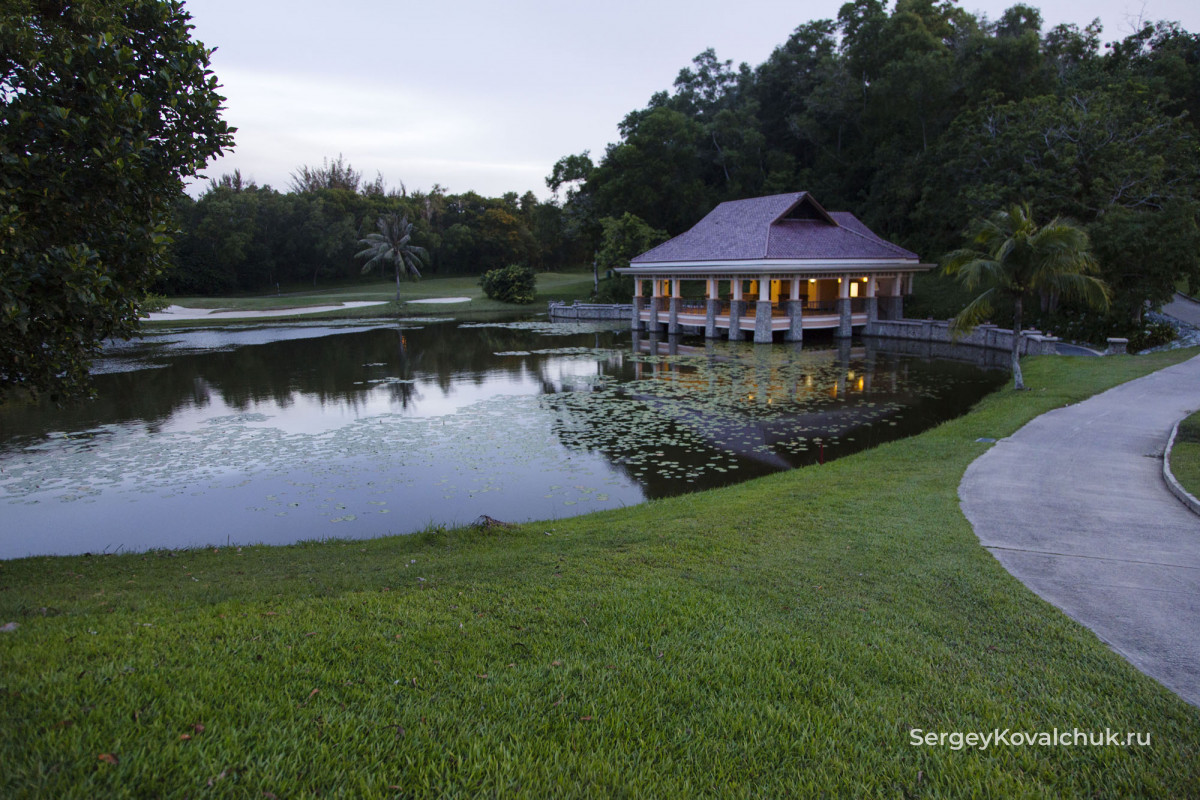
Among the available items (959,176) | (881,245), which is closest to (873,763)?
(881,245)

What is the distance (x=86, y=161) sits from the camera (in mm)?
6145

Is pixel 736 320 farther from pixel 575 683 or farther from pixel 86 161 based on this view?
pixel 575 683

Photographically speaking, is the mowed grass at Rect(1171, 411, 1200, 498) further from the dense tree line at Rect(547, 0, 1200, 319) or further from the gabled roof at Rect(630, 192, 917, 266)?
the gabled roof at Rect(630, 192, 917, 266)

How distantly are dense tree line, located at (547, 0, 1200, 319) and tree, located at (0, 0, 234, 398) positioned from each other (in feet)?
90.2

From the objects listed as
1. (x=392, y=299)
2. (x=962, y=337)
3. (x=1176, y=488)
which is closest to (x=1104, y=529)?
(x=1176, y=488)

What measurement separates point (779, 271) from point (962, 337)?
862 cm

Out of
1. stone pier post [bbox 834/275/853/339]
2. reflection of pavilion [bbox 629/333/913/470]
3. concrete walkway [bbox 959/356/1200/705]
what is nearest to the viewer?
concrete walkway [bbox 959/356/1200/705]

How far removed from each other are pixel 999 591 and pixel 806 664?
95.4 inches

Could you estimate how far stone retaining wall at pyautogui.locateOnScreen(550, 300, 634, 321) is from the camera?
48.8 meters

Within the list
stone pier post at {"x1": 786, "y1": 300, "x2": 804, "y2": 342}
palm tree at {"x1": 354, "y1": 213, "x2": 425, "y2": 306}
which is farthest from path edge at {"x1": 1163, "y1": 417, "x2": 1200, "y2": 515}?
palm tree at {"x1": 354, "y1": 213, "x2": 425, "y2": 306}

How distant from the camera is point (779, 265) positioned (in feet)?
Answer: 111

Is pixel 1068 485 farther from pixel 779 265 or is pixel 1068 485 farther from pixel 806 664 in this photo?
pixel 779 265

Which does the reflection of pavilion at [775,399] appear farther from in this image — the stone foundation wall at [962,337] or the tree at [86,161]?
the tree at [86,161]

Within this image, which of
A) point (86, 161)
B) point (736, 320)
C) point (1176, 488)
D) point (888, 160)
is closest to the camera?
point (86, 161)
